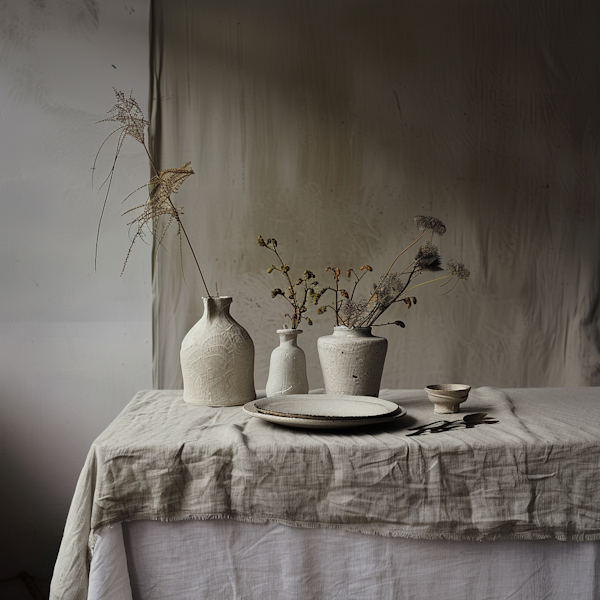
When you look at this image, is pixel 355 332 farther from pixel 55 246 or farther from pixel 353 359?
pixel 55 246

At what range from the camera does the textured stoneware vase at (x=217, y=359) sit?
1.21 metres

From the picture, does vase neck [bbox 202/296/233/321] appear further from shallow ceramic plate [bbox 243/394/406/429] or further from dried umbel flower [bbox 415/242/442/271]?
dried umbel flower [bbox 415/242/442/271]

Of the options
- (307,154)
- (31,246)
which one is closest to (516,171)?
(307,154)

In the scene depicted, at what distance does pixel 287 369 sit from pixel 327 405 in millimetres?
160

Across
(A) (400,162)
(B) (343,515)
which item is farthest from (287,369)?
(A) (400,162)

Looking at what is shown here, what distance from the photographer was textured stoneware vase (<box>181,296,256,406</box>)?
1212mm

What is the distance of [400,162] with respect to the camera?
78.0 inches

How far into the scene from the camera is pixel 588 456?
0.96m

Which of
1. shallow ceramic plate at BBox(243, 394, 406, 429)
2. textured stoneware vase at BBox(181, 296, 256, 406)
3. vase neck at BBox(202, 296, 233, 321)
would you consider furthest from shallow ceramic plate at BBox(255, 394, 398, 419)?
vase neck at BBox(202, 296, 233, 321)

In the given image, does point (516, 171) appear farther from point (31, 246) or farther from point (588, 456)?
point (31, 246)

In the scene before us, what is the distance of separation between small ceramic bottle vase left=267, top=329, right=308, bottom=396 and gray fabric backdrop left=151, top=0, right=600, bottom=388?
692 mm

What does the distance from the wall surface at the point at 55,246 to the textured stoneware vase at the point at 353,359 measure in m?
0.94

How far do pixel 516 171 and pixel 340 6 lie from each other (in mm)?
889

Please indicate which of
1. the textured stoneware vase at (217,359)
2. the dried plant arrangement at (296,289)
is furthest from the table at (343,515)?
the dried plant arrangement at (296,289)
